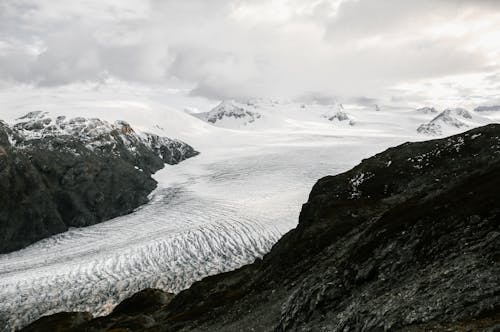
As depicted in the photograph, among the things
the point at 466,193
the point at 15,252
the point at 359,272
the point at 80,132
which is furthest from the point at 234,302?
the point at 80,132

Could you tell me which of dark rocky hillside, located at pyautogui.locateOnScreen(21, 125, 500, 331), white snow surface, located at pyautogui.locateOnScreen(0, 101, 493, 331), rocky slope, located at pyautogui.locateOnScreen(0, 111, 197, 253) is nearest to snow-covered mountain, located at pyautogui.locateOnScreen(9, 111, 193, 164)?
rocky slope, located at pyautogui.locateOnScreen(0, 111, 197, 253)

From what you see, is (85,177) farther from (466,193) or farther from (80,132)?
(466,193)

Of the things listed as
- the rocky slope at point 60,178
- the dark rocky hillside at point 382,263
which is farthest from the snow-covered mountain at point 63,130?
the dark rocky hillside at point 382,263

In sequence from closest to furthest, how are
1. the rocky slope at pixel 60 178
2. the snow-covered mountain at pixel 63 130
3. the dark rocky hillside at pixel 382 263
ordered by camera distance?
the dark rocky hillside at pixel 382 263 → the rocky slope at pixel 60 178 → the snow-covered mountain at pixel 63 130

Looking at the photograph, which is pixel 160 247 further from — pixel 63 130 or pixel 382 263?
pixel 63 130

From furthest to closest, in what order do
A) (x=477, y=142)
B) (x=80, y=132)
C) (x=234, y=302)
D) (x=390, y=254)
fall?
(x=80, y=132) → (x=477, y=142) → (x=234, y=302) → (x=390, y=254)

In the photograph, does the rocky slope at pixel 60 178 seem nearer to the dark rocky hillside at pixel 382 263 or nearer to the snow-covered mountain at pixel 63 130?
the snow-covered mountain at pixel 63 130
